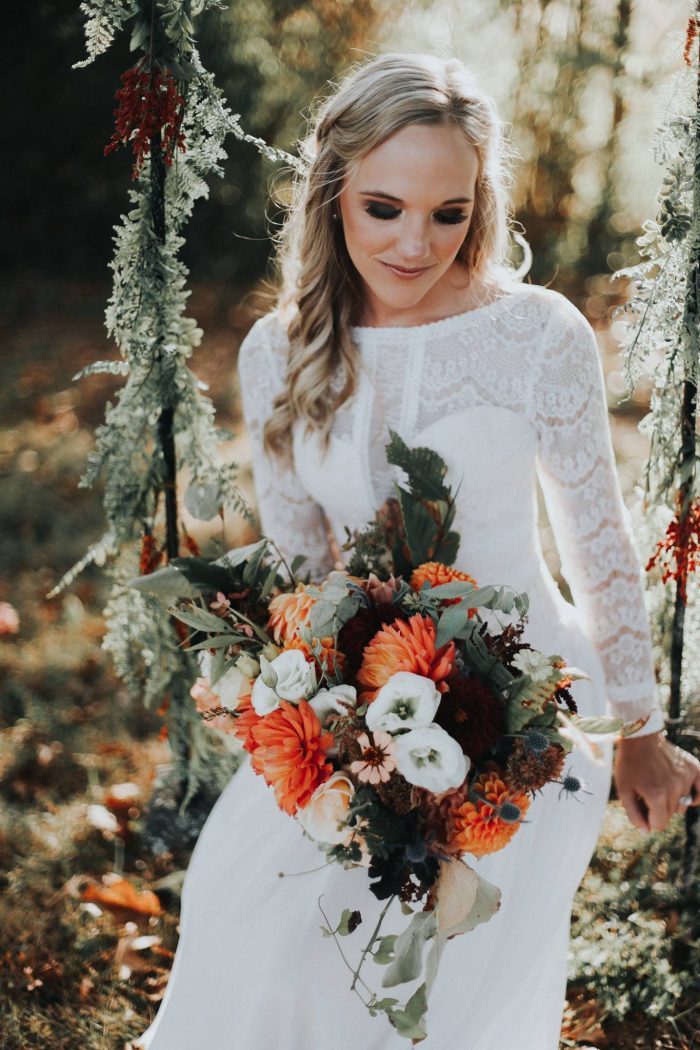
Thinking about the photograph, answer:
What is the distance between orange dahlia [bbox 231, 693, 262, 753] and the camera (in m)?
1.54

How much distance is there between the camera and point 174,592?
1826mm

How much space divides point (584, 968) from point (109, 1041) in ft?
3.67

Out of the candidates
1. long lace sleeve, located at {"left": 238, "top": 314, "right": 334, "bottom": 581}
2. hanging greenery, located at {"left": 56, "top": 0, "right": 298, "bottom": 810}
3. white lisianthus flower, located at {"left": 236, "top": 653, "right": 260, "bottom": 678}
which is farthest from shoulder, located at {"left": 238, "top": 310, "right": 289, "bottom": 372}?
white lisianthus flower, located at {"left": 236, "top": 653, "right": 260, "bottom": 678}

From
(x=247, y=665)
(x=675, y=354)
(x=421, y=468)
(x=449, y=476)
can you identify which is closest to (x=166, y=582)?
(x=247, y=665)

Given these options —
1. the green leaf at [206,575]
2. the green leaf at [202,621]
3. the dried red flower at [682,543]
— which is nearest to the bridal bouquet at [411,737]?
the green leaf at [202,621]

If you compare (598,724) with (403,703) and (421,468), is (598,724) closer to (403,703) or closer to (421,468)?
(403,703)

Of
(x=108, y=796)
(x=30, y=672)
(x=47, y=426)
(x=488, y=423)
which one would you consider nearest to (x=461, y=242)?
(x=488, y=423)

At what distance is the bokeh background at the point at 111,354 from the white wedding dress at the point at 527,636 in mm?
234

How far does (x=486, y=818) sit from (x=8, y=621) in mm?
2783

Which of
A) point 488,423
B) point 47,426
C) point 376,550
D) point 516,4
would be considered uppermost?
point 516,4

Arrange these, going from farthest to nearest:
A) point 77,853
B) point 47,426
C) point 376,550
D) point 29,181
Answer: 1. point 29,181
2. point 47,426
3. point 77,853
4. point 376,550

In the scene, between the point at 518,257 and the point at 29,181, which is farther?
the point at 29,181

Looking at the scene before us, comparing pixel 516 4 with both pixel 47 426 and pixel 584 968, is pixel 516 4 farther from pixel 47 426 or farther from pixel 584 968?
pixel 584 968

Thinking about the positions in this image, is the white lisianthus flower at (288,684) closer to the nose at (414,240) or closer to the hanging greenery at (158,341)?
the hanging greenery at (158,341)
